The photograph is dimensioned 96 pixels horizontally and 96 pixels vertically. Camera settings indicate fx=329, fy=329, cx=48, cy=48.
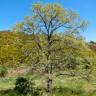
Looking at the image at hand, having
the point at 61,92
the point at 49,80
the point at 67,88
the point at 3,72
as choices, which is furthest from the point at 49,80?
the point at 3,72

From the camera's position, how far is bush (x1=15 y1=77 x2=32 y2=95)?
2306 centimetres

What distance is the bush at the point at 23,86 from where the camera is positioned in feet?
75.7

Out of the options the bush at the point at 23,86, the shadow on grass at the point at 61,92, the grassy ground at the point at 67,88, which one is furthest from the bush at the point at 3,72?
the bush at the point at 23,86

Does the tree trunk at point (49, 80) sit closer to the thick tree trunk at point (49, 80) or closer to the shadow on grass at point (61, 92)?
the thick tree trunk at point (49, 80)

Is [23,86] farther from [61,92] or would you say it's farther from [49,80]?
[61,92]

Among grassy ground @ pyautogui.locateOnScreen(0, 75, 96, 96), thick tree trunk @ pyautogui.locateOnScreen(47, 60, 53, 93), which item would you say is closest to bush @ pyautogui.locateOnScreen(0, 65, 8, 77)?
grassy ground @ pyautogui.locateOnScreen(0, 75, 96, 96)

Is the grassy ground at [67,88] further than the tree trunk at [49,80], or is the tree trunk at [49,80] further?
the grassy ground at [67,88]

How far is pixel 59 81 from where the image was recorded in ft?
92.7

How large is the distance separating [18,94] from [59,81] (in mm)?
6299

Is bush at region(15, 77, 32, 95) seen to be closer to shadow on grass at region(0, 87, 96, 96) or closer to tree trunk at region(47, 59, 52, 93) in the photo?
shadow on grass at region(0, 87, 96, 96)

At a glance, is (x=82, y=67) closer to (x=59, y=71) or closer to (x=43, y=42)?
(x=59, y=71)

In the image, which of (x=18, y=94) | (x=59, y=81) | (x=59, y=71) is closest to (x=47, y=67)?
(x=59, y=71)

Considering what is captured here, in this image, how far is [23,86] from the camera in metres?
23.4

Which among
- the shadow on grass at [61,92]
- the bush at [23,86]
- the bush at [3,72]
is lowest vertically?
the shadow on grass at [61,92]
